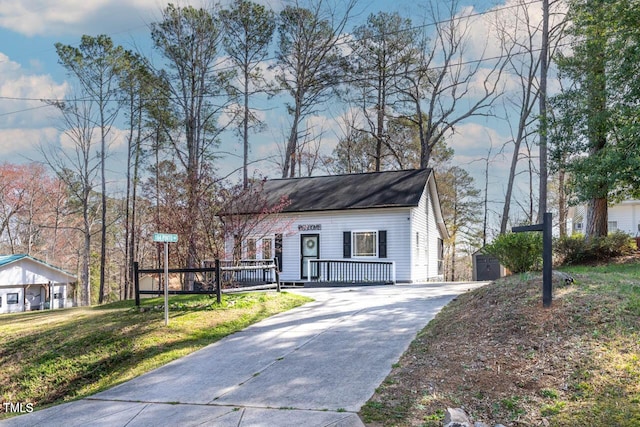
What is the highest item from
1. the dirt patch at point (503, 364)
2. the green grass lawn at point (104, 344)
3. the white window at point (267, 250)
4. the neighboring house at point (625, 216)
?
the neighboring house at point (625, 216)

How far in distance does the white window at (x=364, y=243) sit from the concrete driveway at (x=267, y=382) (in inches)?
442

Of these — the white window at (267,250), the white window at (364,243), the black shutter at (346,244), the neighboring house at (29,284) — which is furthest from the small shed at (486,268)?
the neighboring house at (29,284)

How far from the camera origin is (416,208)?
20.7 metres

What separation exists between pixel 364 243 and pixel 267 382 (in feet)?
48.8

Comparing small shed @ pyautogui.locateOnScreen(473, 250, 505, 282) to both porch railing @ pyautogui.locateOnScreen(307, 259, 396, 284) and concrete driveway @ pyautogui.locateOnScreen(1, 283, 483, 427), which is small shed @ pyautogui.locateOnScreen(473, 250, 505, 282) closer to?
porch railing @ pyautogui.locateOnScreen(307, 259, 396, 284)

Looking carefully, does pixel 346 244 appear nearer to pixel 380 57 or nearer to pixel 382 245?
pixel 382 245

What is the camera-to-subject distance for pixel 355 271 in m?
19.0

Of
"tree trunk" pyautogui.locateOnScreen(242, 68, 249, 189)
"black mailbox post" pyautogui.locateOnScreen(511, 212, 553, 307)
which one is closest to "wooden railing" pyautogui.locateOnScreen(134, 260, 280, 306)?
"black mailbox post" pyautogui.locateOnScreen(511, 212, 553, 307)

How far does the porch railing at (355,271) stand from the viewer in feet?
61.6

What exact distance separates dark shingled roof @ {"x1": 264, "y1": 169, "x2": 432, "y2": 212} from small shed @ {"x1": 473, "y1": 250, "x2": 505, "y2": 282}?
14.8 feet

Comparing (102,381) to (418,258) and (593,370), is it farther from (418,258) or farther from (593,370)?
(418,258)

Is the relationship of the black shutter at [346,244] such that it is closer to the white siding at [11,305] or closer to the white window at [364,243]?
the white window at [364,243]

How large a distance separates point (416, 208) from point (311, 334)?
1350 cm

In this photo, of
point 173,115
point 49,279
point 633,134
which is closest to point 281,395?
point 633,134
